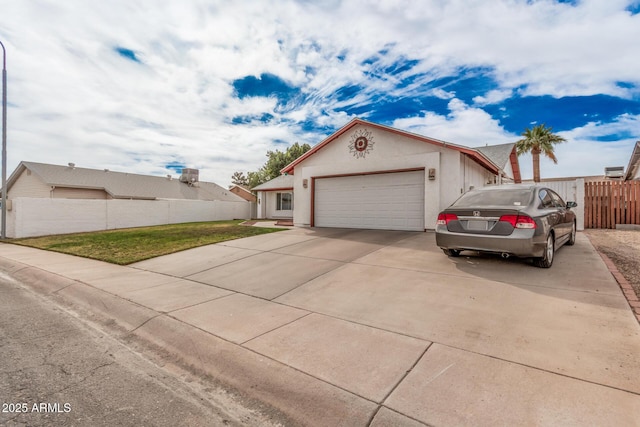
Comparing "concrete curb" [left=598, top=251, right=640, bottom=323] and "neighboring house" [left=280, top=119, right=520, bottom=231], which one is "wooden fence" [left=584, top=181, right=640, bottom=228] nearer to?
"neighboring house" [left=280, top=119, right=520, bottom=231]

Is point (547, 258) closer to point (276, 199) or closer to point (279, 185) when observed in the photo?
point (279, 185)

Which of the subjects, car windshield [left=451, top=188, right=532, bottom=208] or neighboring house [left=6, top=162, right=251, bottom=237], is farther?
neighboring house [left=6, top=162, right=251, bottom=237]

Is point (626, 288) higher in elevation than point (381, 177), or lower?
lower

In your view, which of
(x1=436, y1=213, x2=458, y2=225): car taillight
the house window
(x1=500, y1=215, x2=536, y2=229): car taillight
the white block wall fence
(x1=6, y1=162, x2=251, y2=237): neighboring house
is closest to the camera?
(x1=500, y1=215, x2=536, y2=229): car taillight

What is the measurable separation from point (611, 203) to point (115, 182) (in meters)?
32.9

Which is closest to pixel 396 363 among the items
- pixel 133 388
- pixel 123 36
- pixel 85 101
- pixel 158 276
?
pixel 133 388

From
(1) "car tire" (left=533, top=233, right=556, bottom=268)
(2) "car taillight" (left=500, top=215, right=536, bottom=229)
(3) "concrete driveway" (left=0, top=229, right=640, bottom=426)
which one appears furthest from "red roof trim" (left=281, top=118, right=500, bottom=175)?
(2) "car taillight" (left=500, top=215, right=536, bottom=229)

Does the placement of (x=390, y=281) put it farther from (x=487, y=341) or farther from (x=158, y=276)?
(x=158, y=276)

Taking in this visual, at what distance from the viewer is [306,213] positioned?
47.6 feet

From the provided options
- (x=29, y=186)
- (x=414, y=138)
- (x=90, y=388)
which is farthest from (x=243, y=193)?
(x=90, y=388)

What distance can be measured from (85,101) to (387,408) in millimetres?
16636

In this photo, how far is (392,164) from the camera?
11.9m

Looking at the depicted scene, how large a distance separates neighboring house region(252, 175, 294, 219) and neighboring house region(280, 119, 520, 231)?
918 centimetres

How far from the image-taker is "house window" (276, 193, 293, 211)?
80.7 ft
